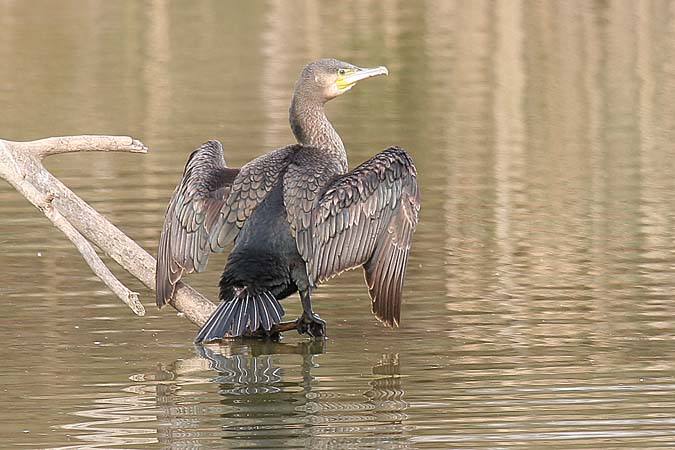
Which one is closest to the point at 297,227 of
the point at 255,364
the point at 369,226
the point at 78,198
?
the point at 369,226

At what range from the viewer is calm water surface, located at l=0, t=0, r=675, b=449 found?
7.07 m

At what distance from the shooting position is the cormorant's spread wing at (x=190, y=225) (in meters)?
8.77

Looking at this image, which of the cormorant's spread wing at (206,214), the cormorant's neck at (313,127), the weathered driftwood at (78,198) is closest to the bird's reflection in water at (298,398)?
the weathered driftwood at (78,198)

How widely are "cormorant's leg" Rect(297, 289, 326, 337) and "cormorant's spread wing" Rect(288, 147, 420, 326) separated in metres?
0.20

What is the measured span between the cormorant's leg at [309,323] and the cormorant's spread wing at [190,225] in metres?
0.57

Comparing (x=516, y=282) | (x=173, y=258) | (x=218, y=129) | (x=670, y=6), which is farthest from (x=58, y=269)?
(x=670, y=6)

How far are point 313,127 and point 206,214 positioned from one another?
2.77 feet

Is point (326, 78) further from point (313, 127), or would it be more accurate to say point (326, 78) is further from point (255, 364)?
point (255, 364)

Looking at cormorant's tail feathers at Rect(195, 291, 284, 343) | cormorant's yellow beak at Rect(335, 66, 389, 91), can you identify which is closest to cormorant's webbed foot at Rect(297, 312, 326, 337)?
cormorant's tail feathers at Rect(195, 291, 284, 343)

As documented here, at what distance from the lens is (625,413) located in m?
7.01

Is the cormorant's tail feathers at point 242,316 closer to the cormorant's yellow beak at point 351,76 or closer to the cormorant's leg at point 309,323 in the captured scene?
the cormorant's leg at point 309,323

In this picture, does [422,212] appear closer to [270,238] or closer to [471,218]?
[471,218]

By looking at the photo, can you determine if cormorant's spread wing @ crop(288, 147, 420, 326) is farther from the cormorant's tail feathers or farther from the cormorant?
the cormorant's tail feathers

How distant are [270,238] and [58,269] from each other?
2.56m
